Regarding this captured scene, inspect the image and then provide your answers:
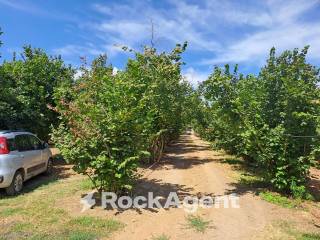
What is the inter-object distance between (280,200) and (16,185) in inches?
267

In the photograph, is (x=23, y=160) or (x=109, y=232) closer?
(x=109, y=232)

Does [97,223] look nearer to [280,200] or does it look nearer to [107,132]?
[107,132]

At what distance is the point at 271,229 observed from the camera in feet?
24.7

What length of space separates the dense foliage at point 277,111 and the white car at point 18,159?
537 cm

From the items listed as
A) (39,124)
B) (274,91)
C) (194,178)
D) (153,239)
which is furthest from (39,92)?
(153,239)

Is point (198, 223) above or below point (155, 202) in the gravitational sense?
below

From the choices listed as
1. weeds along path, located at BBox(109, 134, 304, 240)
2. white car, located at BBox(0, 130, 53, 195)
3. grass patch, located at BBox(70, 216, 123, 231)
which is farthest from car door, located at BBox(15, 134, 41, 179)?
grass patch, located at BBox(70, 216, 123, 231)

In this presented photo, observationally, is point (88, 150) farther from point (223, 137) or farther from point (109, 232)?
point (223, 137)

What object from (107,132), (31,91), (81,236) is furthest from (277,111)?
(31,91)

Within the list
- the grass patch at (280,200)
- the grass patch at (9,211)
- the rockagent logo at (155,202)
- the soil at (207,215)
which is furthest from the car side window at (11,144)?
the grass patch at (280,200)

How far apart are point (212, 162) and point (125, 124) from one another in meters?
9.89

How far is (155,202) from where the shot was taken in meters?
9.16

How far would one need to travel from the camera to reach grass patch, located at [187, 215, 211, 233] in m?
7.43

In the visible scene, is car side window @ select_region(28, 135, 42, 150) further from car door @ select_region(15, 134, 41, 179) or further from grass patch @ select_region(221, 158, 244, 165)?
grass patch @ select_region(221, 158, 244, 165)
